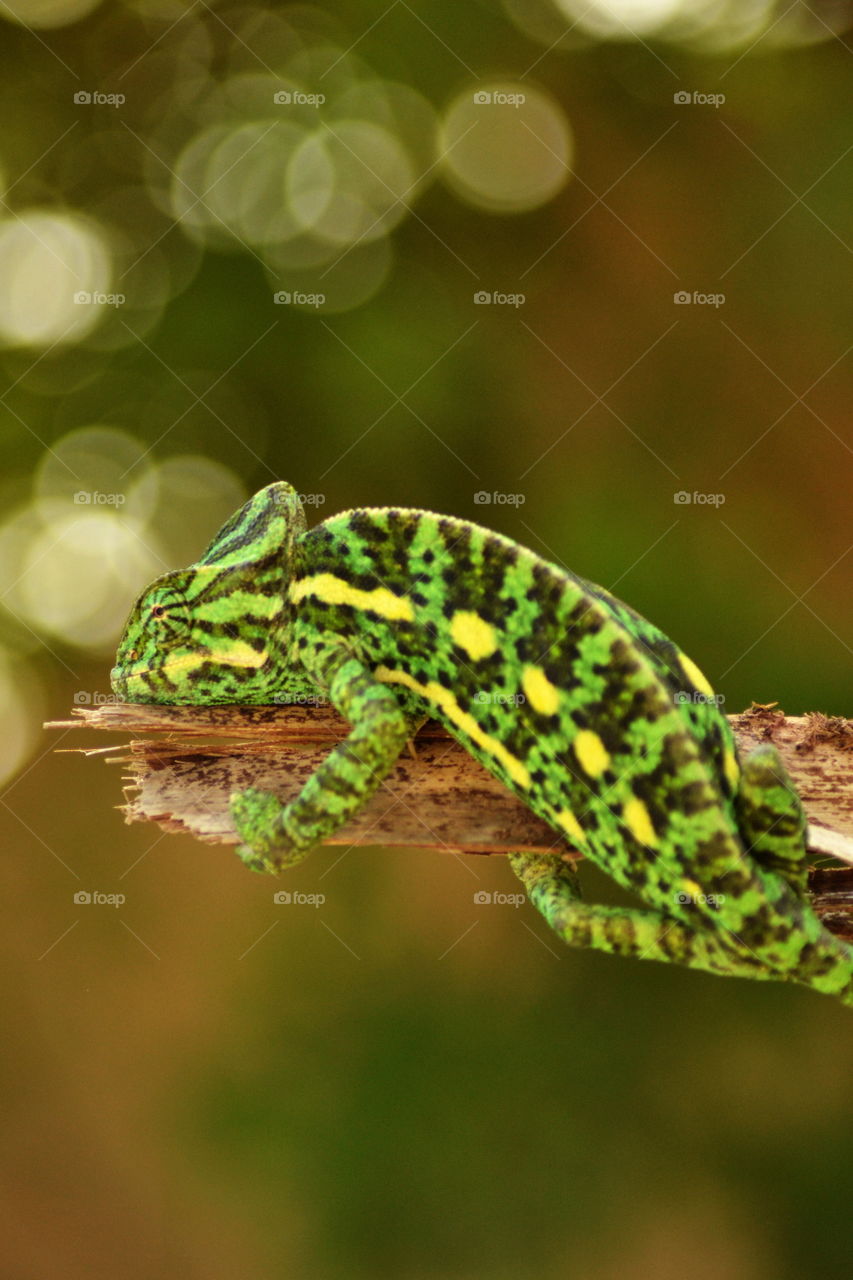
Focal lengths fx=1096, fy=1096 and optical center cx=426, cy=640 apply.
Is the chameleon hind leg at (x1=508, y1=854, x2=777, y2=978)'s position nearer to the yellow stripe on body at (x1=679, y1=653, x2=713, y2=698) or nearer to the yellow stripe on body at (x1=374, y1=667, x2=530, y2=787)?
the yellow stripe on body at (x1=374, y1=667, x2=530, y2=787)

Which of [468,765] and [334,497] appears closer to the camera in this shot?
[468,765]

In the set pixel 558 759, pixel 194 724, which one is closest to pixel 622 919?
pixel 558 759

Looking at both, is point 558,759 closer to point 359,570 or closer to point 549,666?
point 549,666

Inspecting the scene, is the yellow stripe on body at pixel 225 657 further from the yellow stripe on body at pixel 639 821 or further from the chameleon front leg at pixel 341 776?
the yellow stripe on body at pixel 639 821

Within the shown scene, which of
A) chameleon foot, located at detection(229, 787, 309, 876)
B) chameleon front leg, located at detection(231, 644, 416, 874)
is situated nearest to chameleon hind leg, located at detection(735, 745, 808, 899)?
chameleon front leg, located at detection(231, 644, 416, 874)

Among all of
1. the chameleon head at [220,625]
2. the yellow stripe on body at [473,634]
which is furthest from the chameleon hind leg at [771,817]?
the chameleon head at [220,625]

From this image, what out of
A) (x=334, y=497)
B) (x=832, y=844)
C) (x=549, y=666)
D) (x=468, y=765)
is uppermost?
(x=334, y=497)

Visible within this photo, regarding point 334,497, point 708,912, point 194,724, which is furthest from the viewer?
point 334,497

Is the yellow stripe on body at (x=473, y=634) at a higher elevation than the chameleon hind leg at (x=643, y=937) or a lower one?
higher
